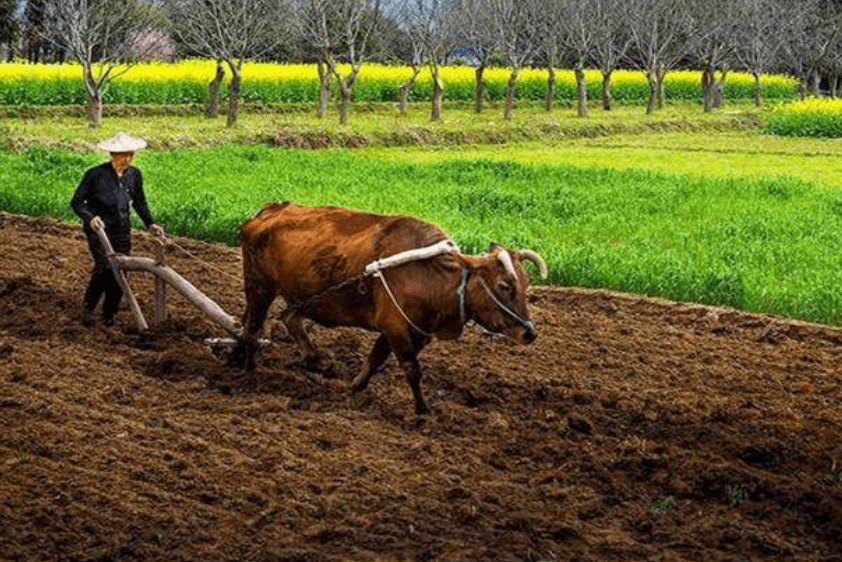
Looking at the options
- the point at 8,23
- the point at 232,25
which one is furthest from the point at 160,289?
the point at 8,23

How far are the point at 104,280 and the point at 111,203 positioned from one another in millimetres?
676

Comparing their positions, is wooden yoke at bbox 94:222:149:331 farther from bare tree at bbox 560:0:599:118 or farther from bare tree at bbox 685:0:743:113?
bare tree at bbox 685:0:743:113

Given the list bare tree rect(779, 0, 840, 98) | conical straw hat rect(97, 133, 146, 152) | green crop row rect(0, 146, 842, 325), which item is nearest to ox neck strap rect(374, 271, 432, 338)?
conical straw hat rect(97, 133, 146, 152)

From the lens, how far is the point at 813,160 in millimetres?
35406

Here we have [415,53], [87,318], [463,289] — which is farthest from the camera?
[415,53]

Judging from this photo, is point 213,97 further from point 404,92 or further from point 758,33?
point 758,33

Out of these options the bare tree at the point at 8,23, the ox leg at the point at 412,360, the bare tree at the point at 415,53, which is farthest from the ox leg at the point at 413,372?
the bare tree at the point at 8,23

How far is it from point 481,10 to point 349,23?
14186 mm

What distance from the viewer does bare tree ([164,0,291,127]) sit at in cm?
3744

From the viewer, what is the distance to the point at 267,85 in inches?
1752

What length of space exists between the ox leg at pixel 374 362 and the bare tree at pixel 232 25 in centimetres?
2697

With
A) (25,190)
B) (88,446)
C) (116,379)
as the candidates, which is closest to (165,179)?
(25,190)

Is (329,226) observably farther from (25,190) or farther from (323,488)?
(25,190)

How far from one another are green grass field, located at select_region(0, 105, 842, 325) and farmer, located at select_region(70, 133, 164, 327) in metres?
4.88
